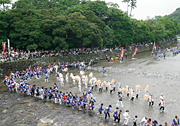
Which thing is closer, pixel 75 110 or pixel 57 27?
pixel 75 110

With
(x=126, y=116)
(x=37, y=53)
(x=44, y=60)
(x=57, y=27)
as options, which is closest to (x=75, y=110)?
(x=126, y=116)

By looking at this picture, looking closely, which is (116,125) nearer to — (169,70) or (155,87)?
(155,87)

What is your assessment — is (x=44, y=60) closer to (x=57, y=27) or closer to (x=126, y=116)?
(x=57, y=27)

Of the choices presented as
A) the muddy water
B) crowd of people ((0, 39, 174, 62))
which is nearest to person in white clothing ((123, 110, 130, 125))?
the muddy water

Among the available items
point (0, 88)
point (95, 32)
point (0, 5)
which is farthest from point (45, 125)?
point (0, 5)

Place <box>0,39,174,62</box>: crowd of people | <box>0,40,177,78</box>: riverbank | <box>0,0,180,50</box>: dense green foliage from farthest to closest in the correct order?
<box>0,0,180,50</box>: dense green foliage → <box>0,39,174,62</box>: crowd of people → <box>0,40,177,78</box>: riverbank

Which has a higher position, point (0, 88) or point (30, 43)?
point (30, 43)

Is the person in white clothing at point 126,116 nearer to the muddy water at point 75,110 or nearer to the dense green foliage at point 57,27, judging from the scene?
the muddy water at point 75,110

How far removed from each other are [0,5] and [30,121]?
129 feet

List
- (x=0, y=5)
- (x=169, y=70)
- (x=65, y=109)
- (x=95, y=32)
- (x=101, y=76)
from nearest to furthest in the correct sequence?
(x=65, y=109)
(x=101, y=76)
(x=169, y=70)
(x=95, y=32)
(x=0, y=5)

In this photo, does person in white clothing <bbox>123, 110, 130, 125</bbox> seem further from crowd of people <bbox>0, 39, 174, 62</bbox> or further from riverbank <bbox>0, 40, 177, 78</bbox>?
crowd of people <bbox>0, 39, 174, 62</bbox>

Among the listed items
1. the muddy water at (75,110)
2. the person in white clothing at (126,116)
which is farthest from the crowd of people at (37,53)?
the person in white clothing at (126,116)

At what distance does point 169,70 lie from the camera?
3003 centimetres

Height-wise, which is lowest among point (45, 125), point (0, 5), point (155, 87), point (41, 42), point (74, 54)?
point (45, 125)
